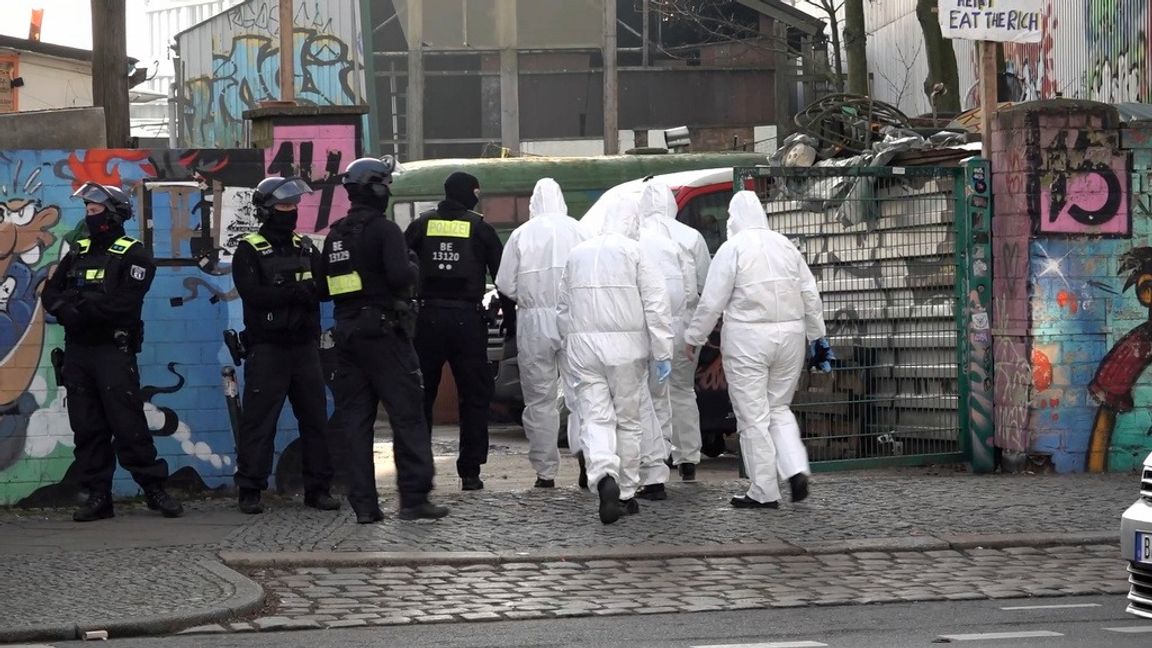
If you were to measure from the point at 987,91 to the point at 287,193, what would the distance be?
518 cm

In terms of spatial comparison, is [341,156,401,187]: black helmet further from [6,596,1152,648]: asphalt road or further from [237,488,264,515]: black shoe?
[6,596,1152,648]: asphalt road

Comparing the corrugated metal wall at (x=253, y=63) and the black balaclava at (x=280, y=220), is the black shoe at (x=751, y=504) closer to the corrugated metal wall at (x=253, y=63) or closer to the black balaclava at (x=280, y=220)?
the black balaclava at (x=280, y=220)

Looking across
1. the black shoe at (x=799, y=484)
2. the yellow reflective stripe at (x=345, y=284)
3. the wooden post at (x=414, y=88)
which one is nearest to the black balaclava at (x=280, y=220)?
the yellow reflective stripe at (x=345, y=284)

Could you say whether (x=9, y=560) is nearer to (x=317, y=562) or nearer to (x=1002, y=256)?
(x=317, y=562)

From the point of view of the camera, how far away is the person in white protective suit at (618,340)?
10.4 m

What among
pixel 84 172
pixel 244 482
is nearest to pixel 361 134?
pixel 84 172

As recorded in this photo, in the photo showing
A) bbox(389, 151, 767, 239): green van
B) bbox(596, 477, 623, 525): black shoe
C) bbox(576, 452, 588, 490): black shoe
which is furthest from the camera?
bbox(389, 151, 767, 239): green van

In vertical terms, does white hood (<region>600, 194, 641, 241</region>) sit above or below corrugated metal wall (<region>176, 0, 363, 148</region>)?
below

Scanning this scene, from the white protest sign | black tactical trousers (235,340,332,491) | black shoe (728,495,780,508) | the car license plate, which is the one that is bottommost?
black shoe (728,495,780,508)

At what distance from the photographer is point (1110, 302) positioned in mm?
12453

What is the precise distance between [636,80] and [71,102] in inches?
421

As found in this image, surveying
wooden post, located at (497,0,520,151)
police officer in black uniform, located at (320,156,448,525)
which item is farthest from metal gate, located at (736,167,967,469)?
wooden post, located at (497,0,520,151)

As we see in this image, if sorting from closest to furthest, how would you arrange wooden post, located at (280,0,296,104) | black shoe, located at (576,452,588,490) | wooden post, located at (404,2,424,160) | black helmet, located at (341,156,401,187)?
black helmet, located at (341,156,401,187) < black shoe, located at (576,452,588,490) < wooden post, located at (280,0,296,104) < wooden post, located at (404,2,424,160)

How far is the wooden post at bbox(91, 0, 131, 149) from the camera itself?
1291 cm
